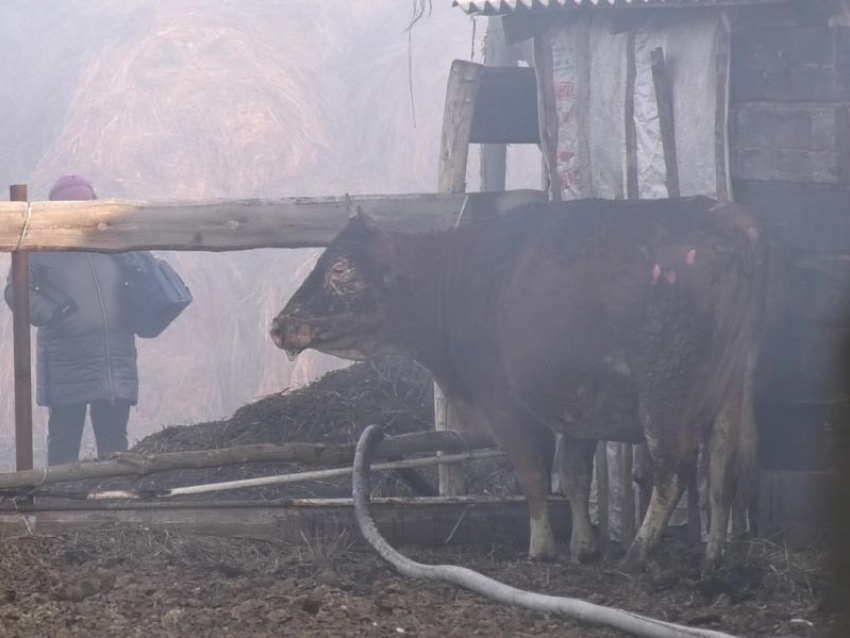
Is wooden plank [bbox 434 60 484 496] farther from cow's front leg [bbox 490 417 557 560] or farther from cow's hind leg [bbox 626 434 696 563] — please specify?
cow's hind leg [bbox 626 434 696 563]

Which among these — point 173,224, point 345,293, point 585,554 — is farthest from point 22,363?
point 585,554

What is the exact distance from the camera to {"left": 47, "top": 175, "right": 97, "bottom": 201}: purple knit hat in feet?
30.0

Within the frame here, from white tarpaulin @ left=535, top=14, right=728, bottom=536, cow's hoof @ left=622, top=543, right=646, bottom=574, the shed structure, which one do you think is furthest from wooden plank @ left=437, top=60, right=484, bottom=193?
cow's hoof @ left=622, top=543, right=646, bottom=574

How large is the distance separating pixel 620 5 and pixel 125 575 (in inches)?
150

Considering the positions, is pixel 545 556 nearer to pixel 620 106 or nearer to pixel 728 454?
pixel 728 454

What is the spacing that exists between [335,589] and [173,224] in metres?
2.75

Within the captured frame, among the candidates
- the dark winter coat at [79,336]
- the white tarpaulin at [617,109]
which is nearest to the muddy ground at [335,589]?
the white tarpaulin at [617,109]

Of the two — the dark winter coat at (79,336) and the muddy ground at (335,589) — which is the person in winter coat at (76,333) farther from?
the muddy ground at (335,589)

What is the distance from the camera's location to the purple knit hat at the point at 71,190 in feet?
30.0

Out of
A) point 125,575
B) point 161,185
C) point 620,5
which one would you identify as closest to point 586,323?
point 620,5

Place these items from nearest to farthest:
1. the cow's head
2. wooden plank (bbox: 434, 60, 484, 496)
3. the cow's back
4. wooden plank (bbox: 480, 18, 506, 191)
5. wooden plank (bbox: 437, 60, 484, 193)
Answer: the cow's back, the cow's head, wooden plank (bbox: 434, 60, 484, 496), wooden plank (bbox: 437, 60, 484, 193), wooden plank (bbox: 480, 18, 506, 191)

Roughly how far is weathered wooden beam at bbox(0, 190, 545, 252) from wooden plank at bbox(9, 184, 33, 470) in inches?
6.0

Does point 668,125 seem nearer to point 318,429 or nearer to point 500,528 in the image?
point 500,528

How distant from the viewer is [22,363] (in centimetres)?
720
